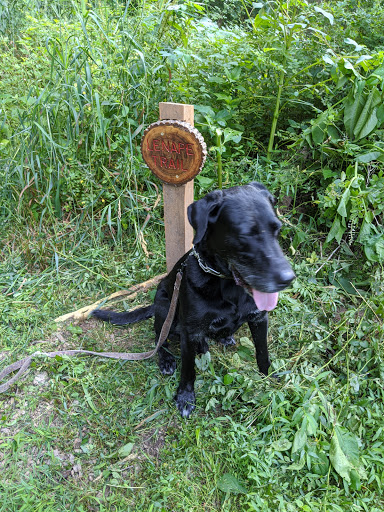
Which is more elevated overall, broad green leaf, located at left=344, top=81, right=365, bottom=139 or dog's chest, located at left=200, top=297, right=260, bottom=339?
broad green leaf, located at left=344, top=81, right=365, bottom=139

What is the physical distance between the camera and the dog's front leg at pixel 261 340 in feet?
7.02

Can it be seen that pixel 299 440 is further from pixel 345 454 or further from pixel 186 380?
pixel 186 380

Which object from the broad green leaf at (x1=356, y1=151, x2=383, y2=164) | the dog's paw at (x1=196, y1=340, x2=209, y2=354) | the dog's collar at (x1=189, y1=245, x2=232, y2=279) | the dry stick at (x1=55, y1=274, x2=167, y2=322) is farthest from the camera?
the dry stick at (x1=55, y1=274, x2=167, y2=322)

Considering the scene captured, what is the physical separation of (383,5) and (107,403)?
3.83 m

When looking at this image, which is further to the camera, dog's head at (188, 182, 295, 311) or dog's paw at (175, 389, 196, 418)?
dog's paw at (175, 389, 196, 418)

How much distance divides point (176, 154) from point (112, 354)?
4.59ft

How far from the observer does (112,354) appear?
2.47 meters

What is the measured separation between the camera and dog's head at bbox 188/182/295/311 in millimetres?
1672

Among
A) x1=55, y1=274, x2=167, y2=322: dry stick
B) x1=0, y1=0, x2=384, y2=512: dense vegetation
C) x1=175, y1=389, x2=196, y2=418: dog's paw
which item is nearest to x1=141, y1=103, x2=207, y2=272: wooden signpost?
x1=0, y1=0, x2=384, y2=512: dense vegetation

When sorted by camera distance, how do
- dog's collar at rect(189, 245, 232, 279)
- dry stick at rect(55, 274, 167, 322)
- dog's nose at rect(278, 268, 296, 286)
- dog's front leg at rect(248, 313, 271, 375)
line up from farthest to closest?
dry stick at rect(55, 274, 167, 322), dog's front leg at rect(248, 313, 271, 375), dog's collar at rect(189, 245, 232, 279), dog's nose at rect(278, 268, 296, 286)

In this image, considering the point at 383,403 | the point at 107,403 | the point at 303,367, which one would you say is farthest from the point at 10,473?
the point at 383,403

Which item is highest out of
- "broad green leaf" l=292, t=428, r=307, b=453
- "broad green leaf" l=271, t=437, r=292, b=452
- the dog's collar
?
the dog's collar

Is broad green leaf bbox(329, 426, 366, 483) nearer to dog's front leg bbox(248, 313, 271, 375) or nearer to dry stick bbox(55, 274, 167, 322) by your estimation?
dog's front leg bbox(248, 313, 271, 375)

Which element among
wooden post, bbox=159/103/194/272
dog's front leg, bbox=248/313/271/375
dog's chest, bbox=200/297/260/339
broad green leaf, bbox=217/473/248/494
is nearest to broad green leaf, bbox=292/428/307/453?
broad green leaf, bbox=217/473/248/494
